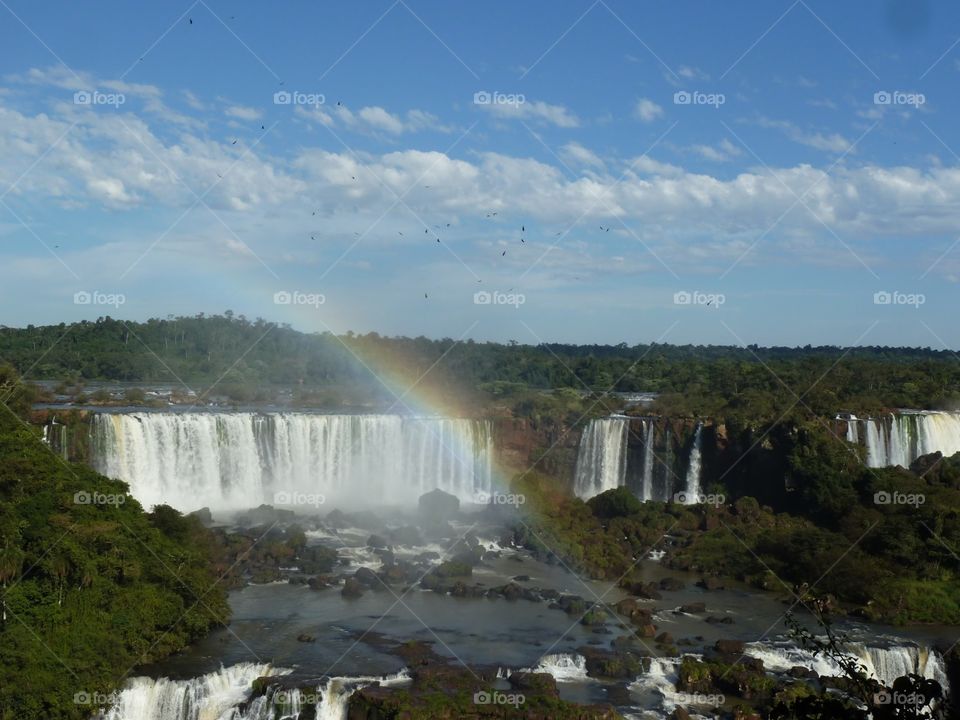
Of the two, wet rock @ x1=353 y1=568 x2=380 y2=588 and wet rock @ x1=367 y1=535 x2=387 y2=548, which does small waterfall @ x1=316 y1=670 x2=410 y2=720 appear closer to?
wet rock @ x1=353 y1=568 x2=380 y2=588

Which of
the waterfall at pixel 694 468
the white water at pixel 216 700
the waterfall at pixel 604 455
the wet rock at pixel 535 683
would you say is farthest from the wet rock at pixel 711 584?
the white water at pixel 216 700

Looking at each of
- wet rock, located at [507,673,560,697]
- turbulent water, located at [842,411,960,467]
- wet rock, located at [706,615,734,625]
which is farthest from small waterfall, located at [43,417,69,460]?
turbulent water, located at [842,411,960,467]

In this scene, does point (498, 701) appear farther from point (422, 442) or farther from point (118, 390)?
point (118, 390)

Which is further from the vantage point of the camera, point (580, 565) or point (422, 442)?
point (422, 442)

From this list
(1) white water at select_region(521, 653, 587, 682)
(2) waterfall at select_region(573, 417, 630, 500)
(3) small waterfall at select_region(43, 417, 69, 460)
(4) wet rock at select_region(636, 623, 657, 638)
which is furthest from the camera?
(2) waterfall at select_region(573, 417, 630, 500)

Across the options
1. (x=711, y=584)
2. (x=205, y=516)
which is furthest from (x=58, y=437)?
(x=711, y=584)

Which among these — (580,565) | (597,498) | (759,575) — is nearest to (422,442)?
(597,498)
